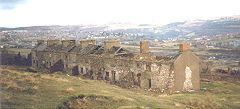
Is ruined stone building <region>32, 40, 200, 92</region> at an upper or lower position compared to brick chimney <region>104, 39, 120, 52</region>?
lower

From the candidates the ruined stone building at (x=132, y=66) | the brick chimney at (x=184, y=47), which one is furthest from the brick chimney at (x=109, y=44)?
the brick chimney at (x=184, y=47)

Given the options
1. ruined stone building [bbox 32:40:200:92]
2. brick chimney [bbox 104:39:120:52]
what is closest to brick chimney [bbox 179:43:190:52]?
ruined stone building [bbox 32:40:200:92]

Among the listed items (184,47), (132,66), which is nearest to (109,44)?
(132,66)

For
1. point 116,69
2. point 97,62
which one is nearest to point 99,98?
point 116,69

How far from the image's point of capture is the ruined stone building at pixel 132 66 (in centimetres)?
2863

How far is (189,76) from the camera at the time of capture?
99.9 feet

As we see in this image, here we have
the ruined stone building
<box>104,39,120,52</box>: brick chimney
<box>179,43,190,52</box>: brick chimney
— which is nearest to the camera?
the ruined stone building

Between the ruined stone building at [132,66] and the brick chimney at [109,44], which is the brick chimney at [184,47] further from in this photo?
the brick chimney at [109,44]

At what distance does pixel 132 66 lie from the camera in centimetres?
3103

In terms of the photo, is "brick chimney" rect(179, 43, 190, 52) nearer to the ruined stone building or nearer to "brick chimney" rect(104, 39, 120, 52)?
the ruined stone building

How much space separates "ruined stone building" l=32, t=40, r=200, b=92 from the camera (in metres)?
28.6

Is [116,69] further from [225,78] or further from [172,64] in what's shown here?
[225,78]

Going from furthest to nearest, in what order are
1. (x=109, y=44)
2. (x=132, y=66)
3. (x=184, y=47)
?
(x=109, y=44) → (x=132, y=66) → (x=184, y=47)

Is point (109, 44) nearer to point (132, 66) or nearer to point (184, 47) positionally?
point (132, 66)
